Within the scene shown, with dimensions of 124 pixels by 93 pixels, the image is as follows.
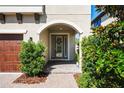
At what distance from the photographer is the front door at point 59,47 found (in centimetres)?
2311

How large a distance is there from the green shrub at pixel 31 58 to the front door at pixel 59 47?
9.12m

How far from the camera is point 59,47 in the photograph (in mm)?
23344

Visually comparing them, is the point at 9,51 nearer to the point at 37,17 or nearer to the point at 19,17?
the point at 19,17

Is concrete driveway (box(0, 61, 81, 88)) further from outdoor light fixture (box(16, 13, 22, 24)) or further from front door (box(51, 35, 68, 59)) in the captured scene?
front door (box(51, 35, 68, 59))

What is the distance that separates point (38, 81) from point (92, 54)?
778 cm

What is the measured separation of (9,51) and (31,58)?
2.68 metres

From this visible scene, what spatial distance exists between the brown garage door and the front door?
729 cm

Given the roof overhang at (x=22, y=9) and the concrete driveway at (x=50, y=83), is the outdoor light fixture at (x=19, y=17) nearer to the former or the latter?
the roof overhang at (x=22, y=9)

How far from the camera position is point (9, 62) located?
16.1 meters

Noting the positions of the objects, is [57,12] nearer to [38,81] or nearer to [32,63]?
[32,63]

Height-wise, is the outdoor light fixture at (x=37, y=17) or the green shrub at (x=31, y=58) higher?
the outdoor light fixture at (x=37, y=17)

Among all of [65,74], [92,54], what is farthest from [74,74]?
[92,54]

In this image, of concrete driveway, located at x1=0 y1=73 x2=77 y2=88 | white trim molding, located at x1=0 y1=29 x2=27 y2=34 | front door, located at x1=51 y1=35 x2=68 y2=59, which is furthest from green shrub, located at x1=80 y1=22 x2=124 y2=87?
front door, located at x1=51 y1=35 x2=68 y2=59

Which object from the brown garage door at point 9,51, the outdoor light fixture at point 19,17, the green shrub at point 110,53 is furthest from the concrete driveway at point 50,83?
the green shrub at point 110,53
